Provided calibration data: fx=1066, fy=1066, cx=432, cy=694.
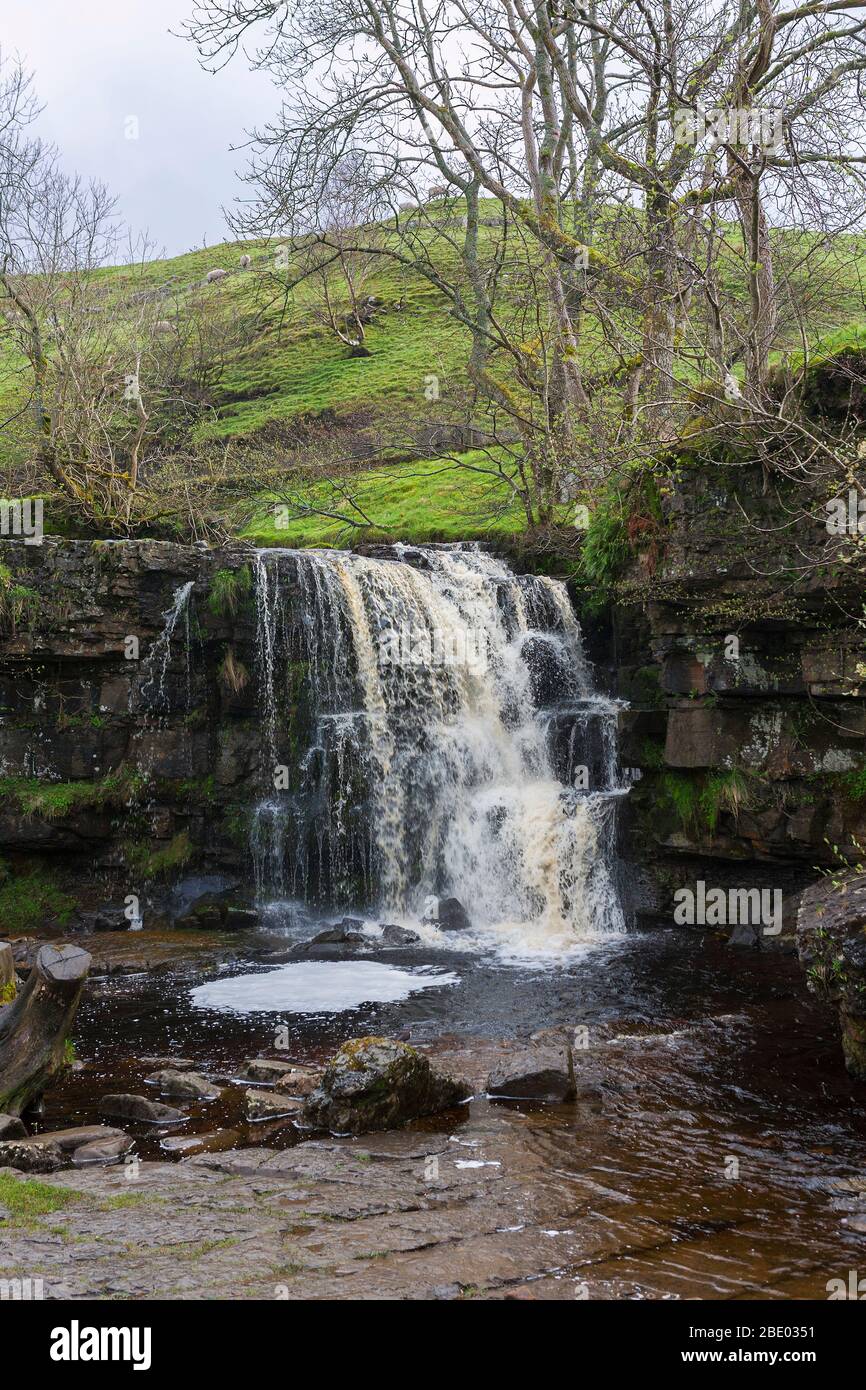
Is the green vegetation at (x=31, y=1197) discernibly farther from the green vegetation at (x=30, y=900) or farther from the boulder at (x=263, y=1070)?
the green vegetation at (x=30, y=900)

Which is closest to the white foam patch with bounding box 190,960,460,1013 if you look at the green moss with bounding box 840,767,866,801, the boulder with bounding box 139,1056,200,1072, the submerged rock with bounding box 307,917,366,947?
the submerged rock with bounding box 307,917,366,947

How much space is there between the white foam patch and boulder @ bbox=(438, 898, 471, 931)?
2008 millimetres

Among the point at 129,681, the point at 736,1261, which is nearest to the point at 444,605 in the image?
the point at 129,681

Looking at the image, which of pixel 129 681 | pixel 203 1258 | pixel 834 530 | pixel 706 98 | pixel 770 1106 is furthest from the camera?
pixel 129 681

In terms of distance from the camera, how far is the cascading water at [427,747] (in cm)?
1494

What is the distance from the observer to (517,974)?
12023mm

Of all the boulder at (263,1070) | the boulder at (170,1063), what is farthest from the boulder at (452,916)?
the boulder at (263,1070)

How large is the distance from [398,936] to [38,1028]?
689cm

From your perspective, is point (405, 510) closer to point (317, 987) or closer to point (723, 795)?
point (723, 795)

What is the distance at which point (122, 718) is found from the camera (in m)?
16.0

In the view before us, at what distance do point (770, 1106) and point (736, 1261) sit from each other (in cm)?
254

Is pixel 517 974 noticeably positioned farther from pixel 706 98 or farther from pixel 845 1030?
pixel 706 98

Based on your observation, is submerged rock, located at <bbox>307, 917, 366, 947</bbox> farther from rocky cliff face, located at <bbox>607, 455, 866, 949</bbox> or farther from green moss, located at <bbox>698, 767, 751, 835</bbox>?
green moss, located at <bbox>698, 767, 751, 835</bbox>

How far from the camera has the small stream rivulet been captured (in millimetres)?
6284
